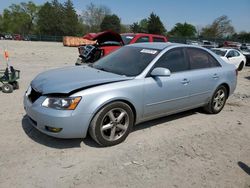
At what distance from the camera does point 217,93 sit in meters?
5.70

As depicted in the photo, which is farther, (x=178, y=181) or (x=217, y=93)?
(x=217, y=93)

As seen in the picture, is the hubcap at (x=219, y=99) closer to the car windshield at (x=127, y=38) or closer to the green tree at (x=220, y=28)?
the car windshield at (x=127, y=38)

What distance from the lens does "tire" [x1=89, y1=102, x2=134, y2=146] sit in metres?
3.76

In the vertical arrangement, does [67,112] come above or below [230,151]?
above

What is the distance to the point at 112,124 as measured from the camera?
3.94 meters

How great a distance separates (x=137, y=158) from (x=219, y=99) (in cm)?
299

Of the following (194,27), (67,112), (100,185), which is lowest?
(100,185)

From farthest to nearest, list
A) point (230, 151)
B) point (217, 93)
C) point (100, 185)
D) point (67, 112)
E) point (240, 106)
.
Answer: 1. point (240, 106)
2. point (217, 93)
3. point (230, 151)
4. point (67, 112)
5. point (100, 185)

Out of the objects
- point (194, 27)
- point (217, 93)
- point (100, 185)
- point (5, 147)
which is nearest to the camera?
point (100, 185)

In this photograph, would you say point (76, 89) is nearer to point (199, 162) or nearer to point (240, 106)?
point (199, 162)

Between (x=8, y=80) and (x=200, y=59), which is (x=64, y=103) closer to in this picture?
(x=200, y=59)

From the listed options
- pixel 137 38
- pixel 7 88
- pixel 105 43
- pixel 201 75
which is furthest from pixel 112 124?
pixel 137 38

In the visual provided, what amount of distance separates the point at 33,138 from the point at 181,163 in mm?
2285

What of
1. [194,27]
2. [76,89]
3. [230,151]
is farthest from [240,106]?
[194,27]
